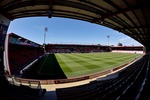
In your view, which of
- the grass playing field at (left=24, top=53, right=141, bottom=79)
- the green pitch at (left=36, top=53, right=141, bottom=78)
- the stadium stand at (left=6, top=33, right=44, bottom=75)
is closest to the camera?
the stadium stand at (left=6, top=33, right=44, bottom=75)

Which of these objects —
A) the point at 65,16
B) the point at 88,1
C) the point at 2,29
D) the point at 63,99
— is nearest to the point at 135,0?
the point at 88,1

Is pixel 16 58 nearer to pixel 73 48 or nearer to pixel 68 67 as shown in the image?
pixel 68 67

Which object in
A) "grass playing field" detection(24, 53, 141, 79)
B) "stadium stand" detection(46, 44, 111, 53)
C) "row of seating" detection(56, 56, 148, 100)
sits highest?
"stadium stand" detection(46, 44, 111, 53)

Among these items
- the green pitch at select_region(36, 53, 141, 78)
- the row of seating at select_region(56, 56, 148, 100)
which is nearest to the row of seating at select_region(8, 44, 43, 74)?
the green pitch at select_region(36, 53, 141, 78)

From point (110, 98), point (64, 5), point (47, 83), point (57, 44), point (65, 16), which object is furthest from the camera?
point (57, 44)

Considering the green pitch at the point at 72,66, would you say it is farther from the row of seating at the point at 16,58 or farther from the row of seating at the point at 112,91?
the row of seating at the point at 112,91

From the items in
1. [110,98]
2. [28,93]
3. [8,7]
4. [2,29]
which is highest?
[8,7]

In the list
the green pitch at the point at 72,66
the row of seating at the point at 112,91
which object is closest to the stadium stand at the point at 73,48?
the green pitch at the point at 72,66

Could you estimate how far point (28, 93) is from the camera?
6.52 meters

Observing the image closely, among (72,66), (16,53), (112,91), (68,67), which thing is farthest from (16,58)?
(112,91)

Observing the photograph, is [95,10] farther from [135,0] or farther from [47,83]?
[47,83]

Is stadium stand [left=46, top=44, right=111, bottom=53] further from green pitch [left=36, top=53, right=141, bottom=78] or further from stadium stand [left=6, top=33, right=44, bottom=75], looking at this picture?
stadium stand [left=6, top=33, right=44, bottom=75]

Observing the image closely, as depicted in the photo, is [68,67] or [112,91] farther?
[68,67]

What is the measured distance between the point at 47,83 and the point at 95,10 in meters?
8.31
